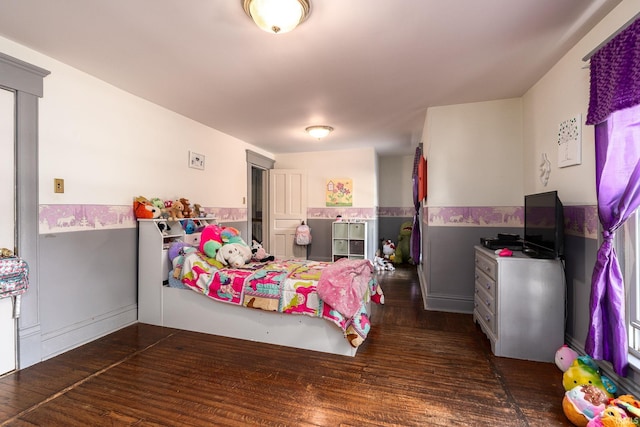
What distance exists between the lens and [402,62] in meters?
2.34

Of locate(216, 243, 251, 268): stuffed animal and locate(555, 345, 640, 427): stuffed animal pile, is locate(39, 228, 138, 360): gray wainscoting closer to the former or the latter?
locate(216, 243, 251, 268): stuffed animal

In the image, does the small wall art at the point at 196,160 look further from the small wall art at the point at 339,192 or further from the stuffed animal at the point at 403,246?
the stuffed animal at the point at 403,246

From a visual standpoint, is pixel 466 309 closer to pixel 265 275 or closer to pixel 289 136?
pixel 265 275

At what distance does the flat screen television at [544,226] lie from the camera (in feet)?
6.89

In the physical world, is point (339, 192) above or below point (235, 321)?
above

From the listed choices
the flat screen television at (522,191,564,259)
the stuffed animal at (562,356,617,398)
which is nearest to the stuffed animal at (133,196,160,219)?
the flat screen television at (522,191,564,259)

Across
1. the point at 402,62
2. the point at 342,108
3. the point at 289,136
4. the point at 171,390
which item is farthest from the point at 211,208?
the point at 402,62

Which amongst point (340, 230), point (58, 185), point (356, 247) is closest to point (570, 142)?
point (356, 247)

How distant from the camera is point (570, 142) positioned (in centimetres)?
220

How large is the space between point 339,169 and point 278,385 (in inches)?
171

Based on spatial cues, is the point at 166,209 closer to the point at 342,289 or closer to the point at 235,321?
the point at 235,321

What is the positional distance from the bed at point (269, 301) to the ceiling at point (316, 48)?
5.56ft

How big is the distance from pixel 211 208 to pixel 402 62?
305 centimetres

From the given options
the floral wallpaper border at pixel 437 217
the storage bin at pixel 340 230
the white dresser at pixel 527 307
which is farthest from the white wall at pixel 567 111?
the storage bin at pixel 340 230
